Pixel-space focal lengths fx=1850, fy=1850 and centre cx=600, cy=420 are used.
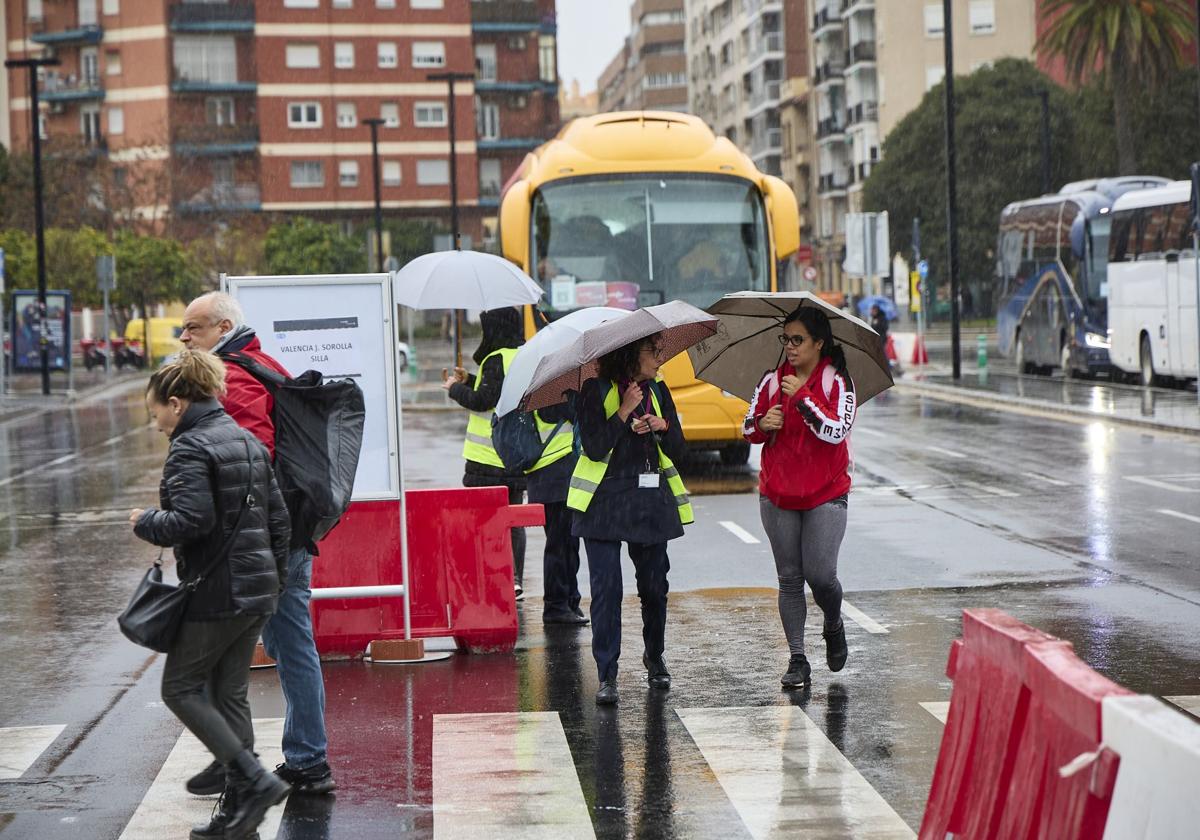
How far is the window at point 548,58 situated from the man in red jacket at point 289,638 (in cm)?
9456

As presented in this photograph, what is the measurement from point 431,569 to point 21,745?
2.64 metres

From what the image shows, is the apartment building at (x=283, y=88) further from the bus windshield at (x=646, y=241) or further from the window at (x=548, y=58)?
the bus windshield at (x=646, y=241)

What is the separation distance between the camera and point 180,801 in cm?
687

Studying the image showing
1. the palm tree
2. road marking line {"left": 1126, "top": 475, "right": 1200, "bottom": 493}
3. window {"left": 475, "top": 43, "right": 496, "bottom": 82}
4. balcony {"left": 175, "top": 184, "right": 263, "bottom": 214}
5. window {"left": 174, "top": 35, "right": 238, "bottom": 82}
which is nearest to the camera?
road marking line {"left": 1126, "top": 475, "right": 1200, "bottom": 493}

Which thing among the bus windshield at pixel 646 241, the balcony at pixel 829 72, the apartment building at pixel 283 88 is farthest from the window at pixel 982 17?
the bus windshield at pixel 646 241

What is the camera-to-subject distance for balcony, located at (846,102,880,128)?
9525 cm

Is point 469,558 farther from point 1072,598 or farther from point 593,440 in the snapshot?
point 1072,598

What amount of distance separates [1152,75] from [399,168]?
4427 cm

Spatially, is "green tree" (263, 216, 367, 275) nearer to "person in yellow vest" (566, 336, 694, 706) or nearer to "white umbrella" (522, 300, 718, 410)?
"white umbrella" (522, 300, 718, 410)

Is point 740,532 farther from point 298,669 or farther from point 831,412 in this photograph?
point 298,669

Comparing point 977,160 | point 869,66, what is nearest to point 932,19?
point 869,66

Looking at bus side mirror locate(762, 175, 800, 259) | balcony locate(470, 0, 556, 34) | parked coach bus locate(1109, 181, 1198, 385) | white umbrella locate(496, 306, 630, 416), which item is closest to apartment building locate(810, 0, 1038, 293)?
balcony locate(470, 0, 556, 34)

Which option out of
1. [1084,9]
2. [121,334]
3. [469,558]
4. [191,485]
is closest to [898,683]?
[469,558]

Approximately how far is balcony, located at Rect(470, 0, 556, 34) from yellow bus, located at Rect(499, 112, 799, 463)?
76672 millimetres
